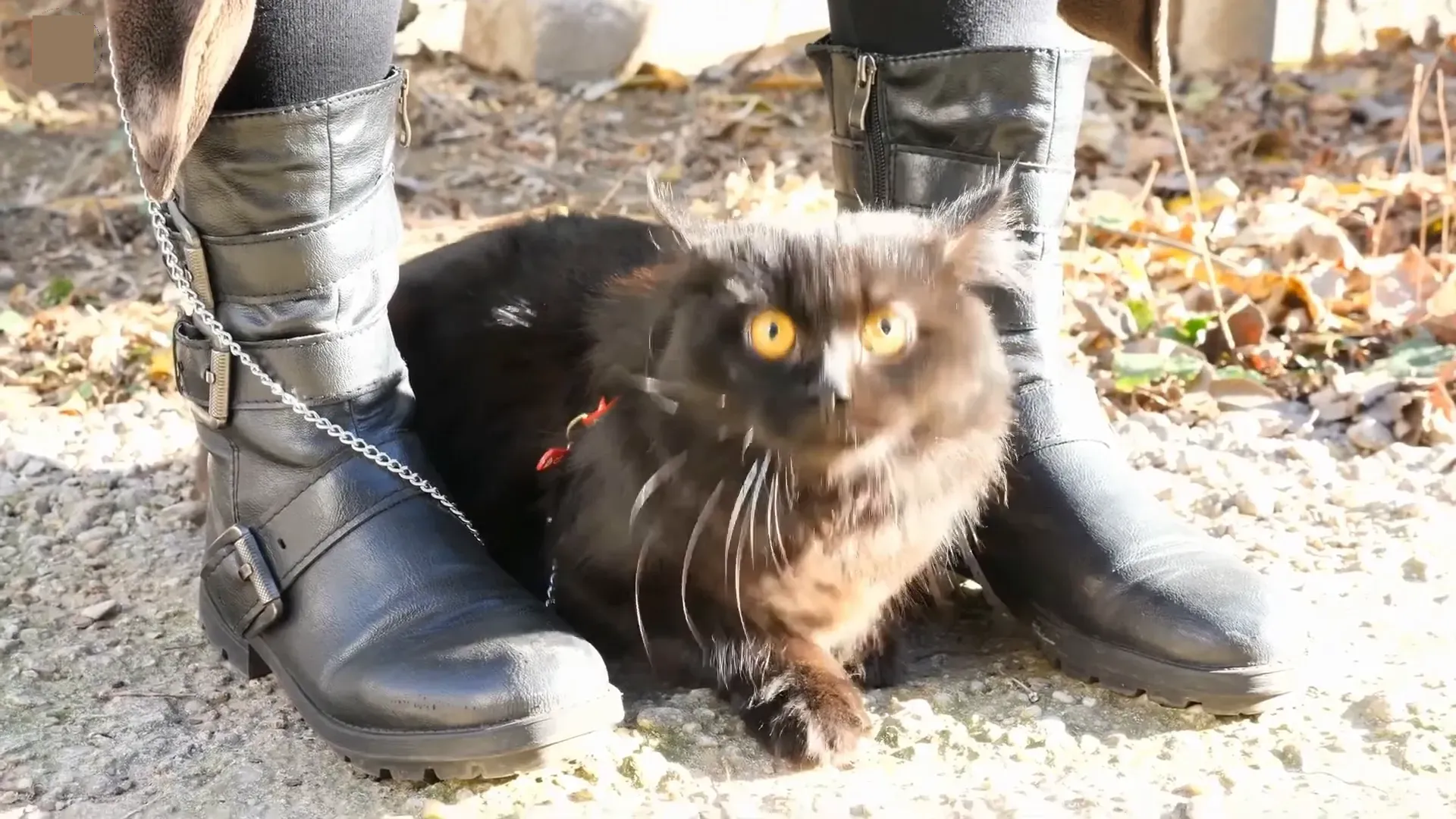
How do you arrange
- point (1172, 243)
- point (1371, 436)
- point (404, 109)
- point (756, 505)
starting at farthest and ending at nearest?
point (1172, 243), point (1371, 436), point (404, 109), point (756, 505)

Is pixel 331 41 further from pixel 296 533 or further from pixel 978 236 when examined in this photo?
pixel 978 236

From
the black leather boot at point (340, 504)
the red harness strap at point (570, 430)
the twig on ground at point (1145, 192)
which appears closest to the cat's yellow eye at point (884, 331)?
the red harness strap at point (570, 430)

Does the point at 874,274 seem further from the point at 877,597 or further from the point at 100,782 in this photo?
the point at 100,782

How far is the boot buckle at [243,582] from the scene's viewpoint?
1.40m

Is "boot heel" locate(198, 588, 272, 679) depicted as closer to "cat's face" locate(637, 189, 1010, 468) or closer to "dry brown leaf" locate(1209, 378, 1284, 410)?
"cat's face" locate(637, 189, 1010, 468)

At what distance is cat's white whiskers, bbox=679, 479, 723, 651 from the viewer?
4.17ft

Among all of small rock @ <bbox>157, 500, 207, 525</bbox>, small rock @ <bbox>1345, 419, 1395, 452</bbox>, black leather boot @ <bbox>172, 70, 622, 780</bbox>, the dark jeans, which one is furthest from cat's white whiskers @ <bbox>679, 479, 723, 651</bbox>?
small rock @ <bbox>1345, 419, 1395, 452</bbox>

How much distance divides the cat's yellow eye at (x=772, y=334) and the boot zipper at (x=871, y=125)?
1.62ft

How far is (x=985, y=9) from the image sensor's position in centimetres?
157

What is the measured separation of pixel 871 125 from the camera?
A: 1625 mm

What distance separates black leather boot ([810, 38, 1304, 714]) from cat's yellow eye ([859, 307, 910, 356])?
349 millimetres

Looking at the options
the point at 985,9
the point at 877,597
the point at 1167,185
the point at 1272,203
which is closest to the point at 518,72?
the point at 1167,185

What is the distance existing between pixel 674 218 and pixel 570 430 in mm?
294

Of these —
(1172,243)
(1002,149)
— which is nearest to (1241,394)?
(1172,243)
